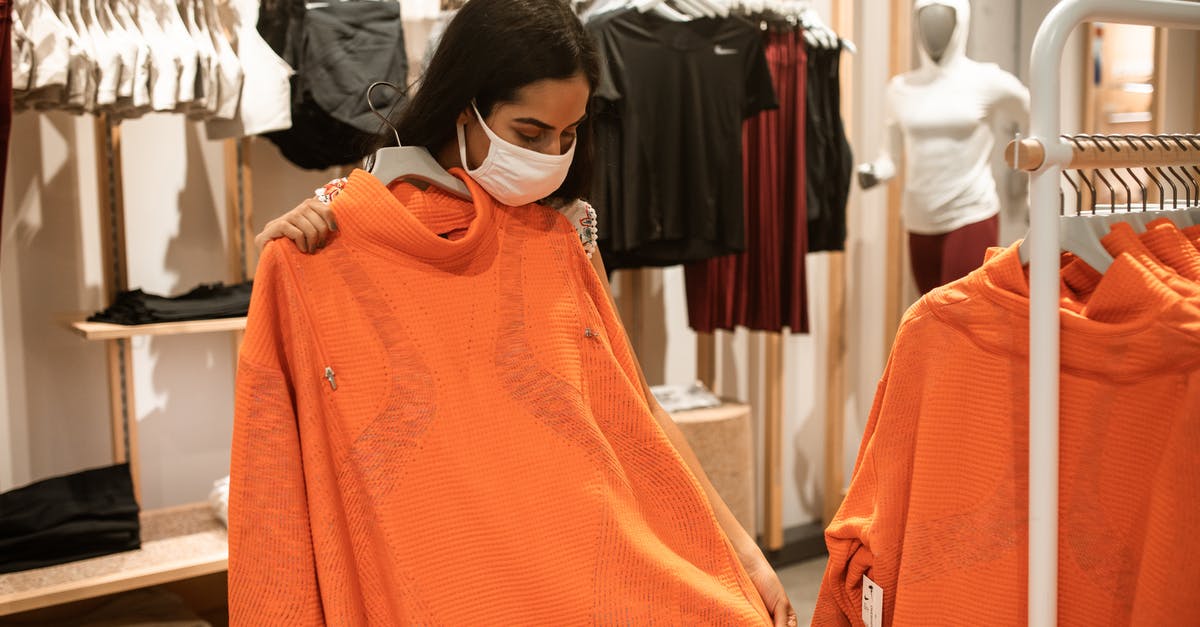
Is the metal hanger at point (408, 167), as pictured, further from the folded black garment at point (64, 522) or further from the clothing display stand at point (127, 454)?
the folded black garment at point (64, 522)

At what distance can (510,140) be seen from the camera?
52.9 inches

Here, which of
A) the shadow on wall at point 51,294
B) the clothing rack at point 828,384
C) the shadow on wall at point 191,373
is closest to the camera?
the shadow on wall at point 51,294

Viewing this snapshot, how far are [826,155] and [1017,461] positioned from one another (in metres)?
2.35

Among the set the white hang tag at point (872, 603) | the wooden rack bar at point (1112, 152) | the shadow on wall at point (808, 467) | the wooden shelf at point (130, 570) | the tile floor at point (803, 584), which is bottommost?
the tile floor at point (803, 584)

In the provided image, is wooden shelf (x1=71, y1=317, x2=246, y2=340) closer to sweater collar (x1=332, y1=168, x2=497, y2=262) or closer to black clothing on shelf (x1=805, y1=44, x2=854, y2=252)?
sweater collar (x1=332, y1=168, x2=497, y2=262)

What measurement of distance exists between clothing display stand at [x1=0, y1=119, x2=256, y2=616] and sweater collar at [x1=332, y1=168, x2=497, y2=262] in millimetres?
1289

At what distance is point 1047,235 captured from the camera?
3.53ft

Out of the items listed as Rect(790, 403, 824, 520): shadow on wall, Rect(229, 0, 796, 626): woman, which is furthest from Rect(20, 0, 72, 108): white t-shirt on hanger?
Rect(790, 403, 824, 520): shadow on wall

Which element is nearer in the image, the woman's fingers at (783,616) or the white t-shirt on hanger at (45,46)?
the woman's fingers at (783,616)

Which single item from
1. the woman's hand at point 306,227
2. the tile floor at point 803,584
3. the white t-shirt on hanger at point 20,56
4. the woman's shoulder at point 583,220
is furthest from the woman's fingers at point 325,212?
the tile floor at point 803,584

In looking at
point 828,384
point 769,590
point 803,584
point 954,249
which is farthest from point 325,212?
point 828,384

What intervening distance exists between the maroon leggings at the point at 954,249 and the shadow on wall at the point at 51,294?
2511 millimetres

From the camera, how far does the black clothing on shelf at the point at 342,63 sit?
2.55 m

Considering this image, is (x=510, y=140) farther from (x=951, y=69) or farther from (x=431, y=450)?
(x=951, y=69)
